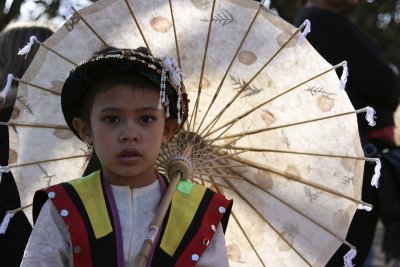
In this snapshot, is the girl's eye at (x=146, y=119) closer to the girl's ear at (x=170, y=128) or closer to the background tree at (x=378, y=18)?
the girl's ear at (x=170, y=128)

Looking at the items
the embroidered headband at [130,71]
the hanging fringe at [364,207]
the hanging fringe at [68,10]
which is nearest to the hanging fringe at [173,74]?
the embroidered headband at [130,71]

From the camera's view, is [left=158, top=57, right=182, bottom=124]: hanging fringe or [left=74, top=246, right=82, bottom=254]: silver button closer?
[left=74, top=246, right=82, bottom=254]: silver button

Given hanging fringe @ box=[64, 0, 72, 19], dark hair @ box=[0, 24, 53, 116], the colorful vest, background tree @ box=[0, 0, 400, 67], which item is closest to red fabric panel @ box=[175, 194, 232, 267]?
the colorful vest

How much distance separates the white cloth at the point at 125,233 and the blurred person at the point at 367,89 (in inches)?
66.1

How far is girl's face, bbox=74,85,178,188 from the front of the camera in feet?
8.55

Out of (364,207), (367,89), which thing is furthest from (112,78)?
(367,89)

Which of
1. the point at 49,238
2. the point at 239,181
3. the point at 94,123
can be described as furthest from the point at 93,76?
the point at 239,181

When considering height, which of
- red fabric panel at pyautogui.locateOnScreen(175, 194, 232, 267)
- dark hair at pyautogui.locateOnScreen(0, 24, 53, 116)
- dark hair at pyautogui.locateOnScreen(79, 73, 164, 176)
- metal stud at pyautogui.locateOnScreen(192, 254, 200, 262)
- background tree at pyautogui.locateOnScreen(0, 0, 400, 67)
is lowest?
metal stud at pyautogui.locateOnScreen(192, 254, 200, 262)

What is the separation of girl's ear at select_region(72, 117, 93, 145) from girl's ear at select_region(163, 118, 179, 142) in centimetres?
24

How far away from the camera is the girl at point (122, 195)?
8.44 ft

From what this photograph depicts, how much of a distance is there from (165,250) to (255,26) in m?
0.82

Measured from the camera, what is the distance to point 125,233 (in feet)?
8.61

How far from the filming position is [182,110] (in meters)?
2.80

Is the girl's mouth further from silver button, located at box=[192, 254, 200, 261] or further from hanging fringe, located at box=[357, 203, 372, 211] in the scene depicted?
hanging fringe, located at box=[357, 203, 372, 211]
